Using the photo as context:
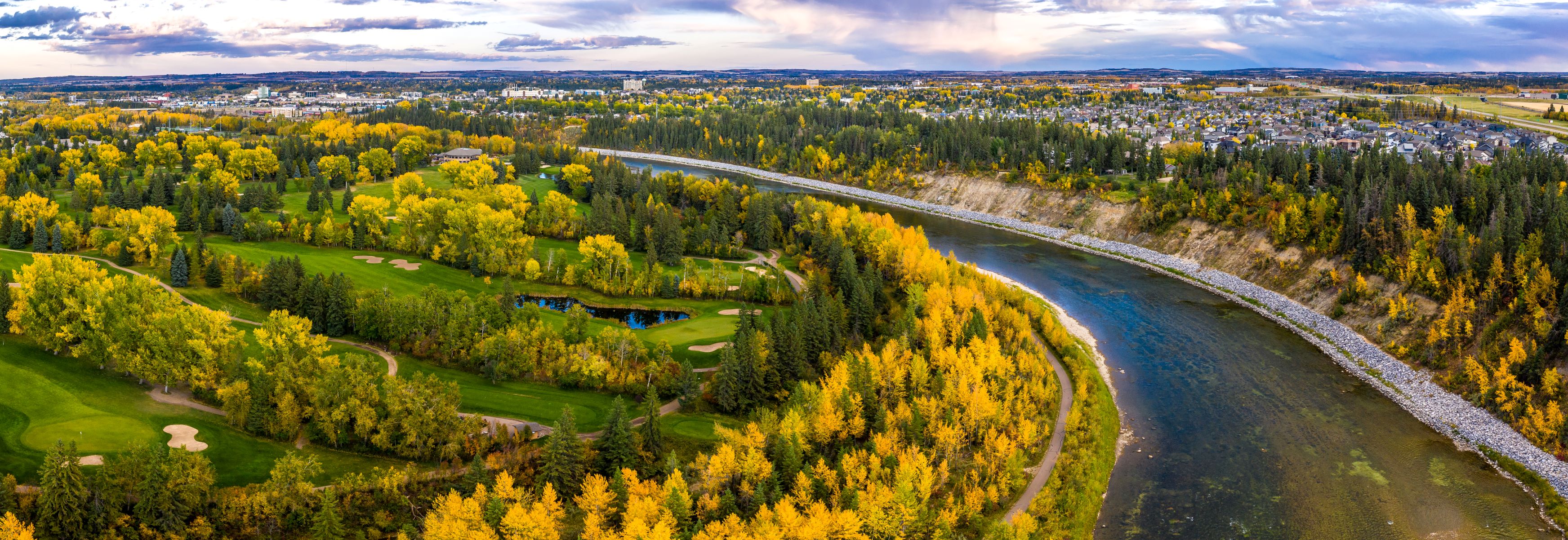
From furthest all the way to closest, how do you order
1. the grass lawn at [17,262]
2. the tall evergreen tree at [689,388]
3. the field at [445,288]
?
the grass lawn at [17,262] → the field at [445,288] → the tall evergreen tree at [689,388]

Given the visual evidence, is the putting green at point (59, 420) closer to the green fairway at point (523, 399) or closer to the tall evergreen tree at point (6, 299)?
the tall evergreen tree at point (6, 299)

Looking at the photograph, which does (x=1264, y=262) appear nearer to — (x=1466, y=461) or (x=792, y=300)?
(x=1466, y=461)

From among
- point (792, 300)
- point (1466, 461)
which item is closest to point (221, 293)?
point (792, 300)

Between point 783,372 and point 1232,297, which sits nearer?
point 783,372

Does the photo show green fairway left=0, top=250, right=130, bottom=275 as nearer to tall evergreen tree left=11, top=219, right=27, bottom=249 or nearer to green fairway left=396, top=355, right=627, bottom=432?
tall evergreen tree left=11, top=219, right=27, bottom=249

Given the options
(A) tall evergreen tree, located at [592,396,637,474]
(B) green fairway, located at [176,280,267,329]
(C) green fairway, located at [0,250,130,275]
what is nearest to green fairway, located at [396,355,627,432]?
(A) tall evergreen tree, located at [592,396,637,474]

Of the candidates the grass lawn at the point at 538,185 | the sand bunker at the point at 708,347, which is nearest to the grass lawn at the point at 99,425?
the sand bunker at the point at 708,347
